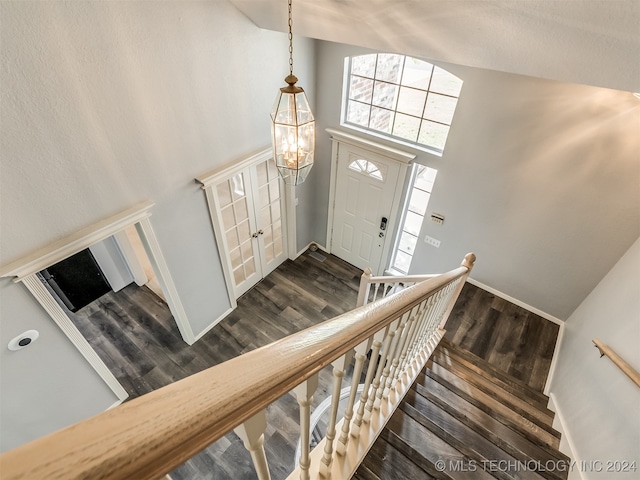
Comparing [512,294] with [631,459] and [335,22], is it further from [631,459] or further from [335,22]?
[335,22]

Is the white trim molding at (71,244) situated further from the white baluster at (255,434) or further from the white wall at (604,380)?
the white wall at (604,380)

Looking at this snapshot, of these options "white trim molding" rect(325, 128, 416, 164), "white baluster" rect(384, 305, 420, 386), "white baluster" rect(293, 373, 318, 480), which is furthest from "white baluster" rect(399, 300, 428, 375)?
"white trim molding" rect(325, 128, 416, 164)

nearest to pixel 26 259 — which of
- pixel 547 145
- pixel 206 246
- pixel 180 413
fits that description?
pixel 206 246

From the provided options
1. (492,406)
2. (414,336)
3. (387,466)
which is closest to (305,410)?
(387,466)

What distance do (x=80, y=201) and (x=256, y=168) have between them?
1.91 meters

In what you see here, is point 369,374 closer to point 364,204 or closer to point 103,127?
point 103,127

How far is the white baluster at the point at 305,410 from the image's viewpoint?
723 millimetres

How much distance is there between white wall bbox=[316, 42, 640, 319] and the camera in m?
2.79

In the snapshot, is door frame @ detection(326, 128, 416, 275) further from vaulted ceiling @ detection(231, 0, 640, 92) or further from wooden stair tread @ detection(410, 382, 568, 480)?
wooden stair tread @ detection(410, 382, 568, 480)

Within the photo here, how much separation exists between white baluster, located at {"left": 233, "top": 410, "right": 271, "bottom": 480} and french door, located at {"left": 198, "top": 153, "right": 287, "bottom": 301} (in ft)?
→ 9.18

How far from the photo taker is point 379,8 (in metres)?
2.19

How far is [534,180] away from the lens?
323 centimetres

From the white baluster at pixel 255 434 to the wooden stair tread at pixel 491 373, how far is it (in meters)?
2.43

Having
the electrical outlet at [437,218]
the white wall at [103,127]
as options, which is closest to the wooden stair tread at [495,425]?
the electrical outlet at [437,218]
